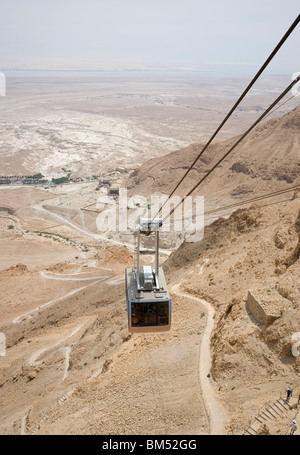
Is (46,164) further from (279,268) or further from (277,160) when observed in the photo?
(279,268)

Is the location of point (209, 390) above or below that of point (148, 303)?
below

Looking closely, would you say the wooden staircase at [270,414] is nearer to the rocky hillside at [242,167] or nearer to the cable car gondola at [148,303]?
the cable car gondola at [148,303]

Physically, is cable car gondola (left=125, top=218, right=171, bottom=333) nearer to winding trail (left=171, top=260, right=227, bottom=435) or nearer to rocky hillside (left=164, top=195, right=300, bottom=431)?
winding trail (left=171, top=260, right=227, bottom=435)

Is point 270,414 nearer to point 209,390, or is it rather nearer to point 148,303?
point 209,390

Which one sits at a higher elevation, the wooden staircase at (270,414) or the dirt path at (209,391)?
the wooden staircase at (270,414)

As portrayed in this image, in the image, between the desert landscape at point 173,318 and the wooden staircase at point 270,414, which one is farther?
the desert landscape at point 173,318

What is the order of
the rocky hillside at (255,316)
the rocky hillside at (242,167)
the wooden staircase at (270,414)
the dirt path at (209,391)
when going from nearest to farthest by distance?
the wooden staircase at (270,414) → the dirt path at (209,391) → the rocky hillside at (255,316) → the rocky hillside at (242,167)

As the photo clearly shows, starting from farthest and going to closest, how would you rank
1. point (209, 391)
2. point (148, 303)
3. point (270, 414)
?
point (148, 303) → point (209, 391) → point (270, 414)

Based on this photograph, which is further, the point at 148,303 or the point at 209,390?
the point at 148,303

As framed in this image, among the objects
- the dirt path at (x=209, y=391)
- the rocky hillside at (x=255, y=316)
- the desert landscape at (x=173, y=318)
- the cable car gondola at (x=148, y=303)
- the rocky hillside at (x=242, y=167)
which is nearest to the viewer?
the dirt path at (x=209, y=391)

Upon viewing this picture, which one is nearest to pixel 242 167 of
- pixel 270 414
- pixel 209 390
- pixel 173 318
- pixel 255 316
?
pixel 173 318

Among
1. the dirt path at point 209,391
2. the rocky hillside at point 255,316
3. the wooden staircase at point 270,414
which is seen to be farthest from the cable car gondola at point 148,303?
the wooden staircase at point 270,414
